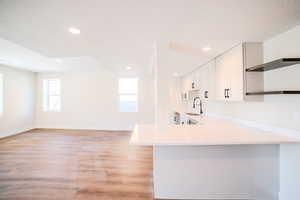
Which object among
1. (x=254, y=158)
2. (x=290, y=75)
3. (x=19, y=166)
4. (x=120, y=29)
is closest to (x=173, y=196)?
(x=254, y=158)

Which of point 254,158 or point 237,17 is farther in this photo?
point 254,158

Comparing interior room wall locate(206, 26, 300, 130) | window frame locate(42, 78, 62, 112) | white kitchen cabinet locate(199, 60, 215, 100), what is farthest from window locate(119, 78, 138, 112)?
interior room wall locate(206, 26, 300, 130)

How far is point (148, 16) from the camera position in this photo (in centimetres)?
163

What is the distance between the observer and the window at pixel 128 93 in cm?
638

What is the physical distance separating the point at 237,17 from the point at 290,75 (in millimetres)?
1054

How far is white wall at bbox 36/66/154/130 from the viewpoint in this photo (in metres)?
6.30

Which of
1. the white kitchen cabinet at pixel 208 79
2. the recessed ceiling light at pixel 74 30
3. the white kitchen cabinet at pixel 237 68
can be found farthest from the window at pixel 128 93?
the recessed ceiling light at pixel 74 30

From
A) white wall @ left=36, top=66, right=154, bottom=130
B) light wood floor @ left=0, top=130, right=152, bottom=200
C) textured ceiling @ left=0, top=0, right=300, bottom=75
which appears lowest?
light wood floor @ left=0, top=130, right=152, bottom=200

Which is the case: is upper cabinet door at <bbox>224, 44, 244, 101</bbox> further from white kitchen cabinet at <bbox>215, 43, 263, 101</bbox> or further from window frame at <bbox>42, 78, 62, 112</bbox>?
window frame at <bbox>42, 78, 62, 112</bbox>

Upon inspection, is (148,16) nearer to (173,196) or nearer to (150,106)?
(173,196)

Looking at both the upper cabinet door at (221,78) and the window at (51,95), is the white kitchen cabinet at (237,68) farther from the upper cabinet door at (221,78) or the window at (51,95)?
the window at (51,95)

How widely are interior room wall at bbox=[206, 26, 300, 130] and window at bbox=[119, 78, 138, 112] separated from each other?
15.0 feet

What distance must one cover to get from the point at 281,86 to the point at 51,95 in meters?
7.72

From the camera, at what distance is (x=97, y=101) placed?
6.32m
